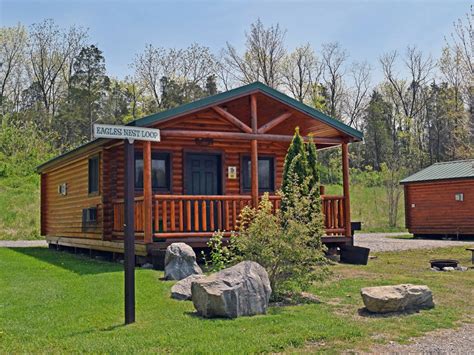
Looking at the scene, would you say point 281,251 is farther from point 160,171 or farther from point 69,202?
point 69,202

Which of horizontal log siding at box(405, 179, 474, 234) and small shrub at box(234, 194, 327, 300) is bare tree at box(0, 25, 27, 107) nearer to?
horizontal log siding at box(405, 179, 474, 234)

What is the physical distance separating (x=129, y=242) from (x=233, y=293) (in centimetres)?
139

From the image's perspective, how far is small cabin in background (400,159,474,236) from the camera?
2391 centimetres

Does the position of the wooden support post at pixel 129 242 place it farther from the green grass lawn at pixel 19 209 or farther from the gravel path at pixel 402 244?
the green grass lawn at pixel 19 209

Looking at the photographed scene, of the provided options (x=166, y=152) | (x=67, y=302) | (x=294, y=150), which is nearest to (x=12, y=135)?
(x=166, y=152)

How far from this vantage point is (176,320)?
659 centimetres

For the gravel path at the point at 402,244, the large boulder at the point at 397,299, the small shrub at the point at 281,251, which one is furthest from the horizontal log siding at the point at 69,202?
the gravel path at the point at 402,244

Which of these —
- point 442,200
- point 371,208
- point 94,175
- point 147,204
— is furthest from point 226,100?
point 371,208

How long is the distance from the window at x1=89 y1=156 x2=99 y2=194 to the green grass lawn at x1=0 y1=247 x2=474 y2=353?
430 centimetres

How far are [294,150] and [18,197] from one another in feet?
69.0

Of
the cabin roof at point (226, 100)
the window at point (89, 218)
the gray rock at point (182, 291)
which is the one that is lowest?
the gray rock at point (182, 291)

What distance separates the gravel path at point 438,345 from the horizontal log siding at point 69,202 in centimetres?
930

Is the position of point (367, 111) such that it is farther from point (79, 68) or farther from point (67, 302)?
point (67, 302)

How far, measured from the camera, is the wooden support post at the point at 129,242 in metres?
6.49
